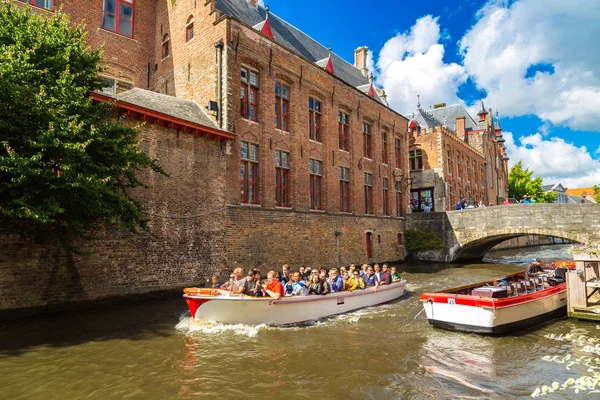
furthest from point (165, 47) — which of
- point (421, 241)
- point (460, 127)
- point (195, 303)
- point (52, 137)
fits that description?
point (460, 127)

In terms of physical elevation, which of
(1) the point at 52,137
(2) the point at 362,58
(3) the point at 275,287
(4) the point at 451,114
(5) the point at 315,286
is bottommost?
(5) the point at 315,286

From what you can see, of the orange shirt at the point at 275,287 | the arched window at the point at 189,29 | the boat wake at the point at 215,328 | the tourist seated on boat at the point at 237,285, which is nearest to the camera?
the boat wake at the point at 215,328

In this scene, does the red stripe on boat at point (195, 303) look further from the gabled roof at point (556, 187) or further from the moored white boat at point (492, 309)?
the gabled roof at point (556, 187)

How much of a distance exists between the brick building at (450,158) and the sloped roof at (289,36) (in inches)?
290

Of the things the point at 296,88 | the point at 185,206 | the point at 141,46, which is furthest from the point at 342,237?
the point at 141,46

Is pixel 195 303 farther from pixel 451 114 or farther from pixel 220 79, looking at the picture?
pixel 451 114

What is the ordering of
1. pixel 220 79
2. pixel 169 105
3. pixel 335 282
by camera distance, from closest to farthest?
pixel 335 282
pixel 169 105
pixel 220 79

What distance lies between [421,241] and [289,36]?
46.8 feet

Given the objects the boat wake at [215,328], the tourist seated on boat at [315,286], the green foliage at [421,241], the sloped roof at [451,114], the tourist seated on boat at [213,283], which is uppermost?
the sloped roof at [451,114]

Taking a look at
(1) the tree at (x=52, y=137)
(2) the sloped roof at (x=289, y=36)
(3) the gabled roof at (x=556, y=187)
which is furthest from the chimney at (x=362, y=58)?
(3) the gabled roof at (x=556, y=187)

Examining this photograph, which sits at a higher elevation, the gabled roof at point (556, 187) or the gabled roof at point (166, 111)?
the gabled roof at point (556, 187)

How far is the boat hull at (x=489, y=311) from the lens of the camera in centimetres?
822

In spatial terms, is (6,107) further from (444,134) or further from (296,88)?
(444,134)

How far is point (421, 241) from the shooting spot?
24531mm
